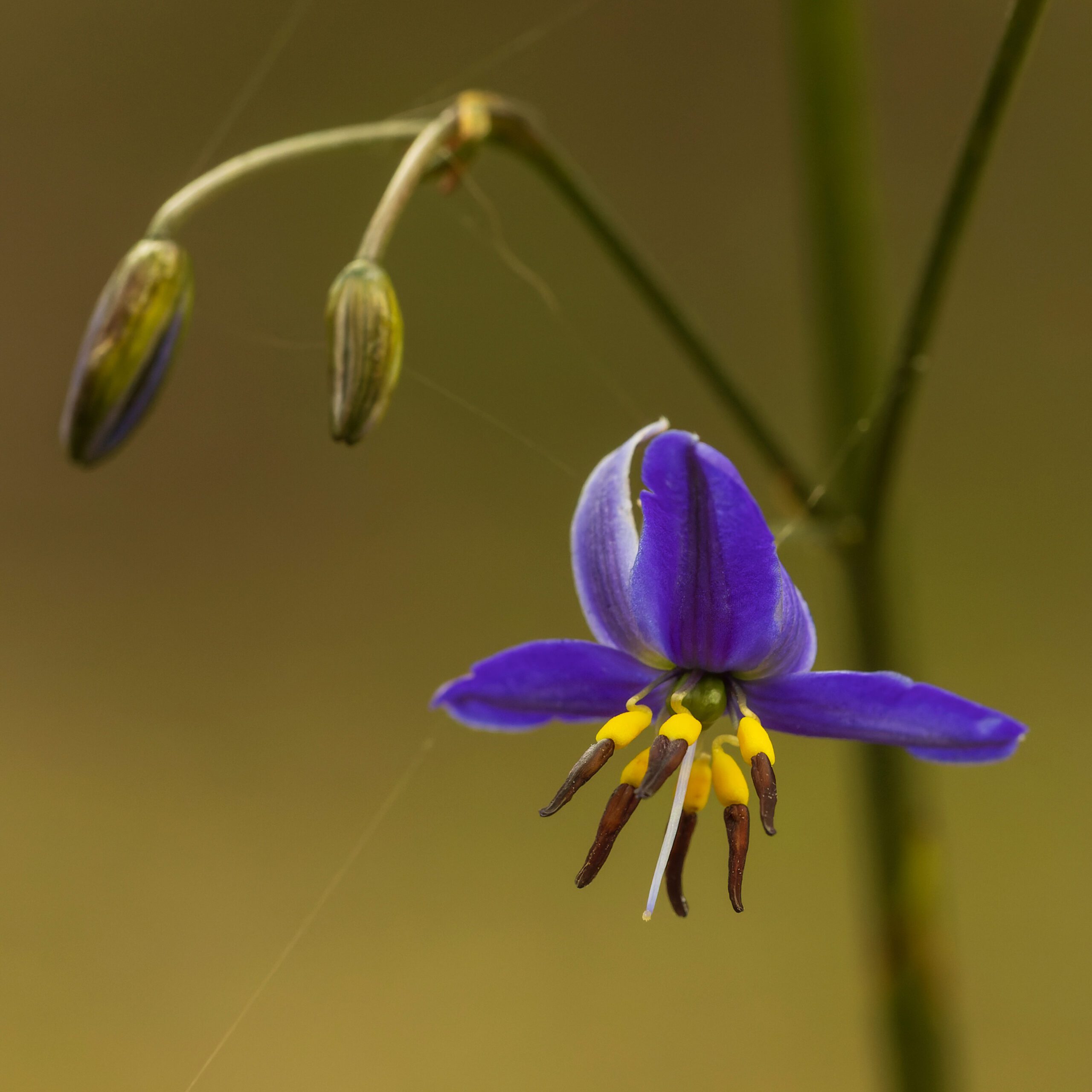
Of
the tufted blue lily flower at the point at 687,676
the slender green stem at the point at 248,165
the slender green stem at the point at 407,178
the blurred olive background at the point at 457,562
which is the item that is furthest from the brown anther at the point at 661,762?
the blurred olive background at the point at 457,562

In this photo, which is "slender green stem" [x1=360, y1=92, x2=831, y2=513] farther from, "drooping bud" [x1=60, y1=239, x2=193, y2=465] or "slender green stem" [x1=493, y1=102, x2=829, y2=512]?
"drooping bud" [x1=60, y1=239, x2=193, y2=465]

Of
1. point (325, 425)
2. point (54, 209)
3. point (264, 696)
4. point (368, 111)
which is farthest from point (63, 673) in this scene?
point (368, 111)

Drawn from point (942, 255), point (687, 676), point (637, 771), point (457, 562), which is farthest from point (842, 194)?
point (457, 562)

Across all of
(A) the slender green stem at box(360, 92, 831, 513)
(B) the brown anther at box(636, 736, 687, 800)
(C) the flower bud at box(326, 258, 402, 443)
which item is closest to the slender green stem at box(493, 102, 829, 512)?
(A) the slender green stem at box(360, 92, 831, 513)

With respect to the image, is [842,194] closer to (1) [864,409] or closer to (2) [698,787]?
(1) [864,409]

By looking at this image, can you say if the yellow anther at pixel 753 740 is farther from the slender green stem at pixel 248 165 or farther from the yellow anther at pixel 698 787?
the slender green stem at pixel 248 165

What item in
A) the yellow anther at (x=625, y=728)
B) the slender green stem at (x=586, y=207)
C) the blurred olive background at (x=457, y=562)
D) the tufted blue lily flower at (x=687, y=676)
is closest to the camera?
the tufted blue lily flower at (x=687, y=676)
